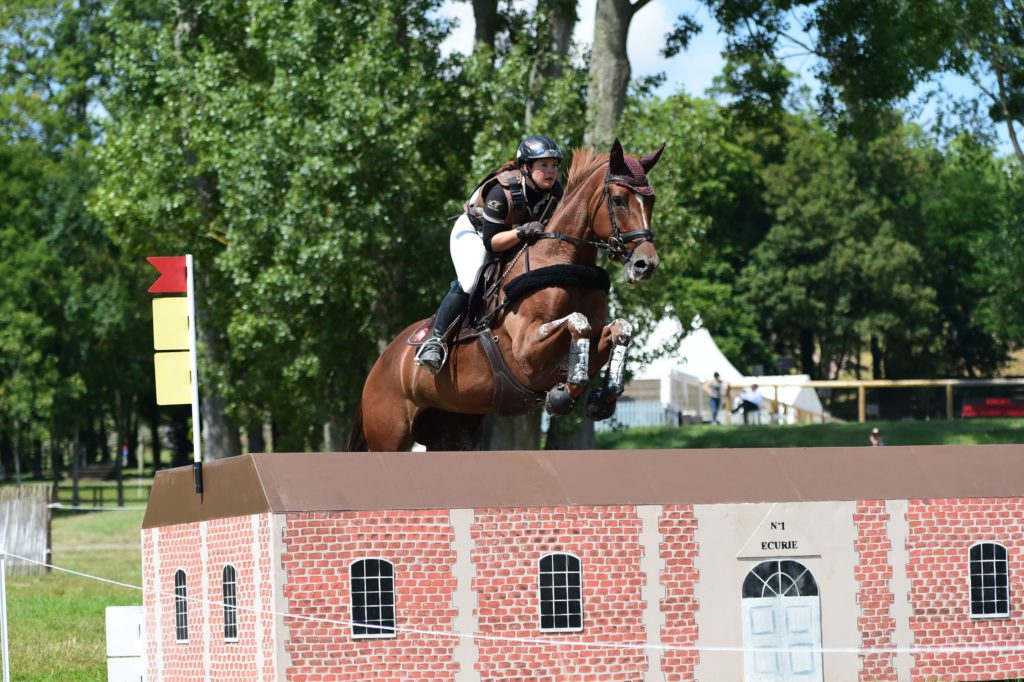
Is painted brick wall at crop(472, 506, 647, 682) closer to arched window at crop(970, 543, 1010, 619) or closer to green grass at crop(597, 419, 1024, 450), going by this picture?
arched window at crop(970, 543, 1010, 619)

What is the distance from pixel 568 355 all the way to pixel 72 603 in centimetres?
1320

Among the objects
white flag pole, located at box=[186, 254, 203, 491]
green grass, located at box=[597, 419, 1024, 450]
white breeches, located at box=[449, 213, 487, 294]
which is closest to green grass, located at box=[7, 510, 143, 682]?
white flag pole, located at box=[186, 254, 203, 491]

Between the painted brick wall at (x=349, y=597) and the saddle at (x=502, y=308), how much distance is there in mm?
1033

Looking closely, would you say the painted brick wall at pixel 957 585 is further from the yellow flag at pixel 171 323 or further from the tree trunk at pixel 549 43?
the tree trunk at pixel 549 43

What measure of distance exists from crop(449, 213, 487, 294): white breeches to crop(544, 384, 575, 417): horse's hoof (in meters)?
1.31

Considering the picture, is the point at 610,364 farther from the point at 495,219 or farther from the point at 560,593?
the point at 560,593

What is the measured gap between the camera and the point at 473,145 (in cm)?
2559

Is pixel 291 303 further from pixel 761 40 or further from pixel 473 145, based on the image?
pixel 761 40

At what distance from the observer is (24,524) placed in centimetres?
2702

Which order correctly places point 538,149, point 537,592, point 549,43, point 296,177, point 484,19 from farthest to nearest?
point 484,19 < point 549,43 < point 296,177 < point 537,592 < point 538,149

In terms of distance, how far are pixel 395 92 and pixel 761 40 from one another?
5861mm

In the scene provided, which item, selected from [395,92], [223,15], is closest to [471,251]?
[395,92]

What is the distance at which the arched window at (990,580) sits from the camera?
1252 centimetres

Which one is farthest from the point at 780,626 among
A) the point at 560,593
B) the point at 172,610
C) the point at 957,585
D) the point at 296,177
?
the point at 296,177
